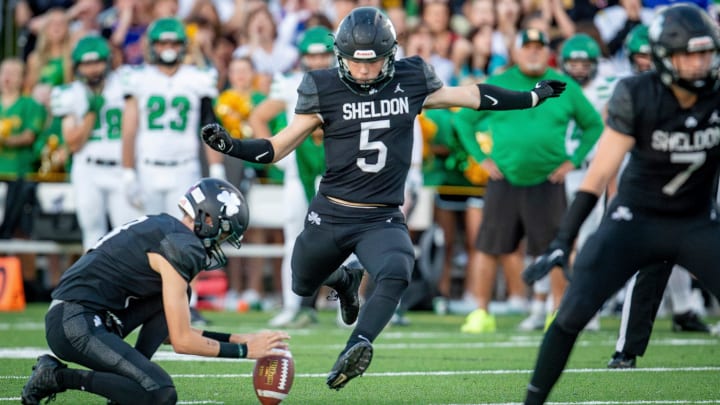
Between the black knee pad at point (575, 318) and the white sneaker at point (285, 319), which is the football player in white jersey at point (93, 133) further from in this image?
the black knee pad at point (575, 318)

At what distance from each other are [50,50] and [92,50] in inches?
121

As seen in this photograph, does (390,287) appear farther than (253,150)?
No

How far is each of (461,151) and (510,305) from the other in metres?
1.58

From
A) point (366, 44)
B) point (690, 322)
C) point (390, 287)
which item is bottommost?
point (690, 322)

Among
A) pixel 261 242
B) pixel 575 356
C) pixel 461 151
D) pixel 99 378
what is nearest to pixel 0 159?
pixel 261 242

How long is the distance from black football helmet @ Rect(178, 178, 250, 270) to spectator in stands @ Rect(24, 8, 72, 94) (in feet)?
26.1

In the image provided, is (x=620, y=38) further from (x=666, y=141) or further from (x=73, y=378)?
(x=73, y=378)

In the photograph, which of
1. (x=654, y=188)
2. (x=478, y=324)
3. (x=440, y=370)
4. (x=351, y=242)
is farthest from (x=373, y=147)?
(x=478, y=324)

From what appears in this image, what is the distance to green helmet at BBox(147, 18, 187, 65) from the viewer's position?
1016 cm

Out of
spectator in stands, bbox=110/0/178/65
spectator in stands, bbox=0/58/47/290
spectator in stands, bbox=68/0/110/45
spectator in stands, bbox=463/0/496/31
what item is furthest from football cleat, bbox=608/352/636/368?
spectator in stands, bbox=68/0/110/45

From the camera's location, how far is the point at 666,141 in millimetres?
5148

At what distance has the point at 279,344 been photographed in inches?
219

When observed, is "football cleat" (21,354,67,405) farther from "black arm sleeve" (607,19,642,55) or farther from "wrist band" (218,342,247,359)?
"black arm sleeve" (607,19,642,55)

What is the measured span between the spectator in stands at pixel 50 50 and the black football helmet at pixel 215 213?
7.94 meters
